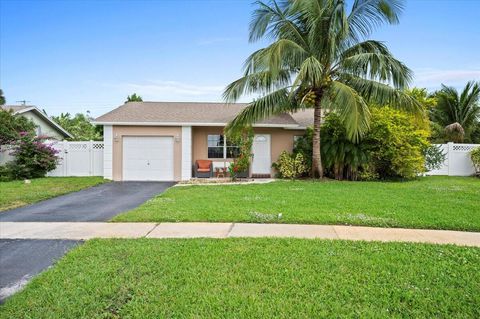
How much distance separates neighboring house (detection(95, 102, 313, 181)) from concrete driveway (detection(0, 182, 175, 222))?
8.67 ft

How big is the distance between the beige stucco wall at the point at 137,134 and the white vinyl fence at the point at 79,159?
1455 millimetres

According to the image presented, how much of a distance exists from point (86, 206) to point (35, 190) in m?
3.79

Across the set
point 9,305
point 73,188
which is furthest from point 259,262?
point 73,188

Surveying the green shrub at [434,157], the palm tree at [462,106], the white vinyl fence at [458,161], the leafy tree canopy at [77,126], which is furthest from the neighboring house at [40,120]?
the palm tree at [462,106]

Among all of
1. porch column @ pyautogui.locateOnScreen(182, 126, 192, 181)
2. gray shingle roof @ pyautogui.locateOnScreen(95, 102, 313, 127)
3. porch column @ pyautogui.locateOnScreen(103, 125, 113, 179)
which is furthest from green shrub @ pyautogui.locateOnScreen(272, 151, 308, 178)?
porch column @ pyautogui.locateOnScreen(103, 125, 113, 179)

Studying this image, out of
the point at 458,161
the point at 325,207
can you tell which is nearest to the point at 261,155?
the point at 325,207

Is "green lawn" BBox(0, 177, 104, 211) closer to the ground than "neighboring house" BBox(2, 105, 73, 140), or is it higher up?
closer to the ground

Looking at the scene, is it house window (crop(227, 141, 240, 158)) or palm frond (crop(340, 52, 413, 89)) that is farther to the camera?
house window (crop(227, 141, 240, 158))

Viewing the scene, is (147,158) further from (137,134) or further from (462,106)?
(462,106)

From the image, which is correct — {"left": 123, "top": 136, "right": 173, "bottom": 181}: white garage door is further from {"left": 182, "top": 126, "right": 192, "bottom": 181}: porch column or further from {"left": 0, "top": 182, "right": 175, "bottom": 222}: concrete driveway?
{"left": 0, "top": 182, "right": 175, "bottom": 222}: concrete driveway

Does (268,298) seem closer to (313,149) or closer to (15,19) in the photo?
(313,149)

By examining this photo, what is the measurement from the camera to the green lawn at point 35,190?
8.98 meters

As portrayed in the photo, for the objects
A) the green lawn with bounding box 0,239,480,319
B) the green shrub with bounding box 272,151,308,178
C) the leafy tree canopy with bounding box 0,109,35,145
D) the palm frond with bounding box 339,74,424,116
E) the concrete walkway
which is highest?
the palm frond with bounding box 339,74,424,116

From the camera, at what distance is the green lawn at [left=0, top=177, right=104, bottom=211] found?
898cm
